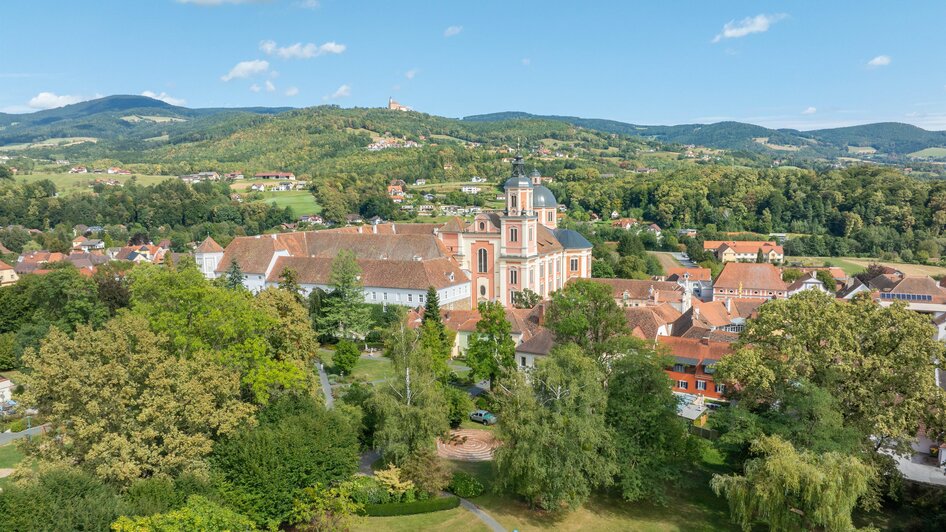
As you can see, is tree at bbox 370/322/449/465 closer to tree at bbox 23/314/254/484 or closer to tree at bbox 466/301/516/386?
tree at bbox 23/314/254/484

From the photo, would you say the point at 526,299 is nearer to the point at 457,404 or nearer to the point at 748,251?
the point at 457,404

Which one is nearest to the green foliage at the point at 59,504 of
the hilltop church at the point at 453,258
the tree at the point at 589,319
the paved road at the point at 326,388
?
the paved road at the point at 326,388

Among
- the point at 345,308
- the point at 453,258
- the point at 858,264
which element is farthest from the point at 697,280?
the point at 345,308

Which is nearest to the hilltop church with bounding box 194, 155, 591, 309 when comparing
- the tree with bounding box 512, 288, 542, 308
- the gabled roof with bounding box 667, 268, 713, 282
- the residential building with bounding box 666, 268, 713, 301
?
the tree with bounding box 512, 288, 542, 308

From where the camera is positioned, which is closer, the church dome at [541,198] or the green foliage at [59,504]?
the green foliage at [59,504]

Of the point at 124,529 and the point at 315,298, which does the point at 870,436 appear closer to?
the point at 124,529

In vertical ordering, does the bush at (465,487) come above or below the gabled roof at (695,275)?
below

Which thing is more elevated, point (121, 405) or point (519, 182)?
point (519, 182)

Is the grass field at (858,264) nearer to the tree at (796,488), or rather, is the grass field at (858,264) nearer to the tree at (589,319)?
the tree at (589,319)
